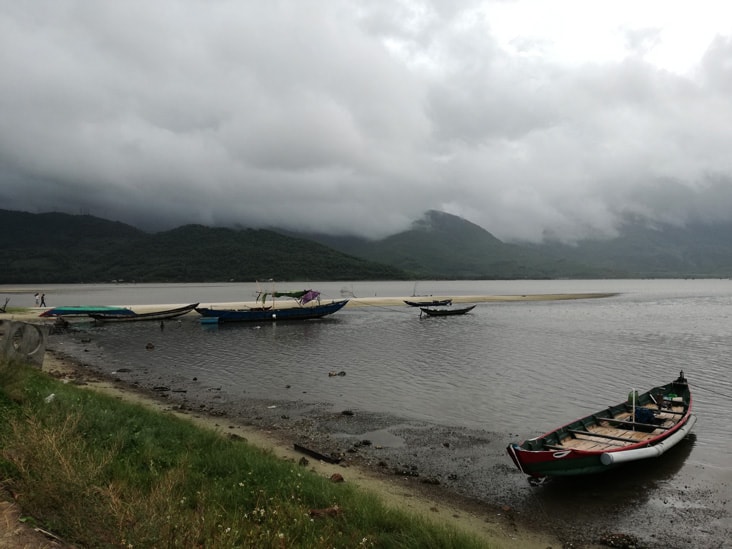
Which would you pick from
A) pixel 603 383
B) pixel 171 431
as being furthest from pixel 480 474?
pixel 603 383

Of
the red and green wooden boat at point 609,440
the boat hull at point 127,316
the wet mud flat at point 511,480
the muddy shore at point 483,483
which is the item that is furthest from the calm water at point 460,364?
the boat hull at point 127,316

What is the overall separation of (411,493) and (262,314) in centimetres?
5311

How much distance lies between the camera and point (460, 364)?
32.4 m

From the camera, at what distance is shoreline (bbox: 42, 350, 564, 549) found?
10.7 m

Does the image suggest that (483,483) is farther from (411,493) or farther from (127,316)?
(127,316)

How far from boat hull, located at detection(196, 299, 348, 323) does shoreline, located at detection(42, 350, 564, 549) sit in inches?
1630

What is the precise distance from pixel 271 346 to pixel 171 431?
28.3 metres

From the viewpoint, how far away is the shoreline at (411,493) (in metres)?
10.7

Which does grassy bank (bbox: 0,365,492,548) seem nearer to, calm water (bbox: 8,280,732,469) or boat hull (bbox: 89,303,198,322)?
calm water (bbox: 8,280,732,469)

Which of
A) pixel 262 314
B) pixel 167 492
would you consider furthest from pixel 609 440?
pixel 262 314

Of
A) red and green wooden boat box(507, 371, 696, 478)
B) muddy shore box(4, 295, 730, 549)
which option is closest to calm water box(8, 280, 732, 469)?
red and green wooden boat box(507, 371, 696, 478)

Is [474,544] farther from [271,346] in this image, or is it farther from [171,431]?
[271,346]

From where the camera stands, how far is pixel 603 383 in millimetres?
26484

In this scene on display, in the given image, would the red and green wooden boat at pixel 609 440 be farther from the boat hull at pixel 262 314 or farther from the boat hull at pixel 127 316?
the boat hull at pixel 127 316
